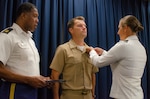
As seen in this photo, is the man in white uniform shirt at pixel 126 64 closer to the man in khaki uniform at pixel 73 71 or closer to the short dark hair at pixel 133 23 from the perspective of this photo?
the short dark hair at pixel 133 23

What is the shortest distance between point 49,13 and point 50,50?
1.40 feet

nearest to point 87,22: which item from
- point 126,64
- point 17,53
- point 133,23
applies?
point 133,23

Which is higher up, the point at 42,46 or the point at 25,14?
the point at 25,14

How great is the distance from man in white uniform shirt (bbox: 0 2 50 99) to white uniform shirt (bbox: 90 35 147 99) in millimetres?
635

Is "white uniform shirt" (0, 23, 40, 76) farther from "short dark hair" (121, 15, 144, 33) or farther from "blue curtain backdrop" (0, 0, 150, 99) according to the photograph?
"short dark hair" (121, 15, 144, 33)

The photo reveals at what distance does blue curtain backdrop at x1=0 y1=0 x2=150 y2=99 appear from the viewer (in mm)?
2332

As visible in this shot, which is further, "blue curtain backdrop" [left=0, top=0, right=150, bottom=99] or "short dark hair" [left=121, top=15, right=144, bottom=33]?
"blue curtain backdrop" [left=0, top=0, right=150, bottom=99]

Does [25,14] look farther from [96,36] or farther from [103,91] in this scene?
[103,91]

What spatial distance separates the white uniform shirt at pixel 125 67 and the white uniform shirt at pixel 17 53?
63 centimetres

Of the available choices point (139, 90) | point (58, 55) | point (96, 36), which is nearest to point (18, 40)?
point (58, 55)

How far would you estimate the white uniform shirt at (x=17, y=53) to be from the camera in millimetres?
1601

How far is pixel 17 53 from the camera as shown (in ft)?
5.46

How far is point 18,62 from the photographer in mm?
1661

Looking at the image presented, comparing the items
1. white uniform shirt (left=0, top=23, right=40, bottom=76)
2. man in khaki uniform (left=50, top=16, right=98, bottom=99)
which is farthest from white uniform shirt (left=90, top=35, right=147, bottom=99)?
white uniform shirt (left=0, top=23, right=40, bottom=76)
